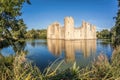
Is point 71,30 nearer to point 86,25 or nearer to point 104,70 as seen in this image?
point 86,25

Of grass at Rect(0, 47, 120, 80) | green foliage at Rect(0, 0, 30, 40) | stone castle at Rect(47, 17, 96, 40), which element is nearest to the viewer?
grass at Rect(0, 47, 120, 80)

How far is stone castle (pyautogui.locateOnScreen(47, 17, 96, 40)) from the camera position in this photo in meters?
139

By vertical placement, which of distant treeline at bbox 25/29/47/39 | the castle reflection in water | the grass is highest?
distant treeline at bbox 25/29/47/39

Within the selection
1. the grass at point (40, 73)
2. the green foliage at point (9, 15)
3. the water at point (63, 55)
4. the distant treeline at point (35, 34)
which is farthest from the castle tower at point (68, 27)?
the grass at point (40, 73)

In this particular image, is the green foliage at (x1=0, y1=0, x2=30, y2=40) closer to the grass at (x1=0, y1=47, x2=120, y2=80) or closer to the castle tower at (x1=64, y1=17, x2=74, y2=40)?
the grass at (x1=0, y1=47, x2=120, y2=80)

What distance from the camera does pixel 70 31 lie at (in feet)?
456

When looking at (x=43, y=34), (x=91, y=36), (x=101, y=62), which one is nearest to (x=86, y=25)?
(x=91, y=36)

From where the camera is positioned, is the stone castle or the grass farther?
the stone castle

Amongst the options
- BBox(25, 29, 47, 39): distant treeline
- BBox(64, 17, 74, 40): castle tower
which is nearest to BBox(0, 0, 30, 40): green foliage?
BBox(64, 17, 74, 40): castle tower

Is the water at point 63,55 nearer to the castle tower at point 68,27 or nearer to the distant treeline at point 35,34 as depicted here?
the castle tower at point 68,27

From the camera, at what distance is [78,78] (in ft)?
15.5

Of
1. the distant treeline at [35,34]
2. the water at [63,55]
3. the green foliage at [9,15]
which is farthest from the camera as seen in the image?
the distant treeline at [35,34]

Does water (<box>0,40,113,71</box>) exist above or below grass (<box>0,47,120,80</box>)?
below

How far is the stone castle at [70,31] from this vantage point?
139 metres
